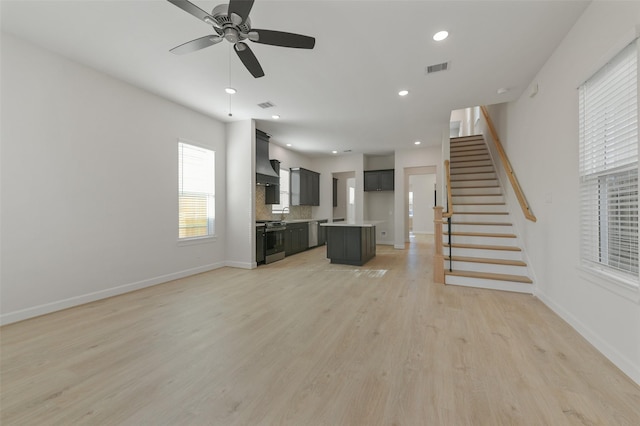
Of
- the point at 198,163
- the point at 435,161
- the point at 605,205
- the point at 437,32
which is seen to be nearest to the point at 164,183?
the point at 198,163

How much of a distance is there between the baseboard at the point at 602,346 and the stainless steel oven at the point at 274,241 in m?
4.70

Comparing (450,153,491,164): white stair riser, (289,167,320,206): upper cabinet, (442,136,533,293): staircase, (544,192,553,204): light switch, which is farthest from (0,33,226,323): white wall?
(450,153,491,164): white stair riser

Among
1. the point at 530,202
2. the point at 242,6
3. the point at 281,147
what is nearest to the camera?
the point at 242,6

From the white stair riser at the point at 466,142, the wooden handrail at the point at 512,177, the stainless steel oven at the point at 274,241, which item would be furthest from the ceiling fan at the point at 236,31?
the white stair riser at the point at 466,142

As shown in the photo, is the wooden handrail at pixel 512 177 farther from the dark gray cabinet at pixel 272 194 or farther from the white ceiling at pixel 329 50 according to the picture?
the dark gray cabinet at pixel 272 194

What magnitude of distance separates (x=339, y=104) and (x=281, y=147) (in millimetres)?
3222

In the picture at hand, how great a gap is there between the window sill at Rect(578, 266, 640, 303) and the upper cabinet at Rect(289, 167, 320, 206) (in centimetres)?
613

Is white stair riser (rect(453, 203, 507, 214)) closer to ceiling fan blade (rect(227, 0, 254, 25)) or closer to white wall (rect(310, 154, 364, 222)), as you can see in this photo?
white wall (rect(310, 154, 364, 222))

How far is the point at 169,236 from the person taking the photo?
4.30 metres

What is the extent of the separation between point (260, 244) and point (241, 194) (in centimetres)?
113

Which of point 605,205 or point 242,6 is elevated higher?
point 242,6

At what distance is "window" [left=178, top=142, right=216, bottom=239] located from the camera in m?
4.57

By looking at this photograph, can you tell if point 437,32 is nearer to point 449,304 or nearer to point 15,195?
point 449,304

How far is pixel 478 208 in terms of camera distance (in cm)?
495
